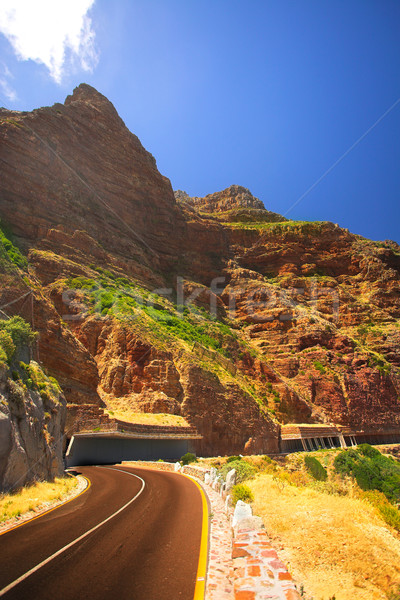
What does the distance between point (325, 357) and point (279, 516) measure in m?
47.7

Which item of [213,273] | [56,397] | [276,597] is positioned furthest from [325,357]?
[276,597]

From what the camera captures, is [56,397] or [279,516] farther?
[56,397]

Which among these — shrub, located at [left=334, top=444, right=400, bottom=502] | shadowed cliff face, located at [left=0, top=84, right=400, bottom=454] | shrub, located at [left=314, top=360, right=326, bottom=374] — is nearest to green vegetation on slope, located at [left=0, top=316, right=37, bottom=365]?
shadowed cliff face, located at [left=0, top=84, right=400, bottom=454]

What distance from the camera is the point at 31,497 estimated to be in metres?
10.7

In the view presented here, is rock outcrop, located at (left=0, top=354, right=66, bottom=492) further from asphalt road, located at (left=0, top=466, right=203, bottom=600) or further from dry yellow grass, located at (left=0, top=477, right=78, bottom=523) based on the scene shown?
asphalt road, located at (left=0, top=466, right=203, bottom=600)

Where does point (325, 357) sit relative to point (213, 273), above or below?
below

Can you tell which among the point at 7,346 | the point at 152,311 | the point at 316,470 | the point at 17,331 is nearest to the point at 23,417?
the point at 7,346

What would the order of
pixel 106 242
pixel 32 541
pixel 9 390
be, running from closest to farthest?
pixel 32 541
pixel 9 390
pixel 106 242

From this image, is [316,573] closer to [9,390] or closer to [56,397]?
[9,390]

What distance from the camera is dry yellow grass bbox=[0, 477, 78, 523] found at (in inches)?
362

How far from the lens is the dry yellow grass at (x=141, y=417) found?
2941 centimetres

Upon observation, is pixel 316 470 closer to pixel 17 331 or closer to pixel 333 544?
pixel 333 544

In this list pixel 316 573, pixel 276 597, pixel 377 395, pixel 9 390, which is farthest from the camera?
pixel 377 395

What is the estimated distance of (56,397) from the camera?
58.5ft
